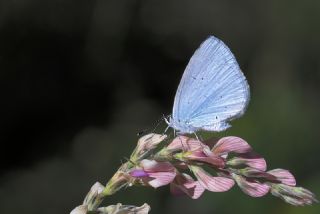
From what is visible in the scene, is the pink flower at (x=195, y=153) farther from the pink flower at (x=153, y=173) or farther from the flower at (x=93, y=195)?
the flower at (x=93, y=195)

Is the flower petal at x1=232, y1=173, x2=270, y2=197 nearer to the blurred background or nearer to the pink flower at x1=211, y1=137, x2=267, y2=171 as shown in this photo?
the pink flower at x1=211, y1=137, x2=267, y2=171

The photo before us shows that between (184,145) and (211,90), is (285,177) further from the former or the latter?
(211,90)

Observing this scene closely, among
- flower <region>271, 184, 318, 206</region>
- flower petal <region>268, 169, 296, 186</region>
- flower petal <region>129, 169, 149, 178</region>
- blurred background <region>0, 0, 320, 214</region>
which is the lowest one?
blurred background <region>0, 0, 320, 214</region>

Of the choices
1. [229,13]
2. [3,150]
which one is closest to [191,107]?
[3,150]

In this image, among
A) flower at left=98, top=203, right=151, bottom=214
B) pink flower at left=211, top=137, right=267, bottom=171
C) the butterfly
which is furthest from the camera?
the butterfly

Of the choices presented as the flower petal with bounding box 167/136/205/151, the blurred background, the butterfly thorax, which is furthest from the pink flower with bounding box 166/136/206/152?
the blurred background

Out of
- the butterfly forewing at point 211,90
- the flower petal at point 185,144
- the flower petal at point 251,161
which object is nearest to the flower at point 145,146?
the flower petal at point 185,144
